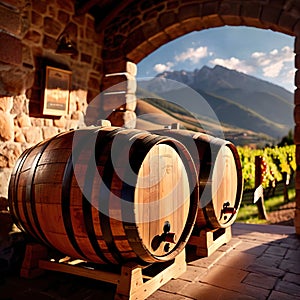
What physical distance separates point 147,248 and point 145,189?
0.32 meters

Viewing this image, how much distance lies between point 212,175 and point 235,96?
59.9 ft

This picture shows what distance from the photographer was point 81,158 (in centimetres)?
160

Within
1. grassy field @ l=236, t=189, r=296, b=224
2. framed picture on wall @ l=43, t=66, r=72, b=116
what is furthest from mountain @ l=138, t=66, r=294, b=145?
framed picture on wall @ l=43, t=66, r=72, b=116

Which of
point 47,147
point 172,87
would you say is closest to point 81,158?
point 47,147

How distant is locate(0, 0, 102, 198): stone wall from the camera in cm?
235

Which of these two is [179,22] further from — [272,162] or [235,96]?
[235,96]

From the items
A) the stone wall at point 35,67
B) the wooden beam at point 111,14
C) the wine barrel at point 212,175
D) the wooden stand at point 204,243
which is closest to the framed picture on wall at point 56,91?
the stone wall at point 35,67

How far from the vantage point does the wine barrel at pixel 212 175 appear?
2.32 metres

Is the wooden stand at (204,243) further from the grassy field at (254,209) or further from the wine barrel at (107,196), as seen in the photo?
the grassy field at (254,209)

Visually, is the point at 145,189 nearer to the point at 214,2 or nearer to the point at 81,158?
the point at 81,158

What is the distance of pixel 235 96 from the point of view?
63.6ft

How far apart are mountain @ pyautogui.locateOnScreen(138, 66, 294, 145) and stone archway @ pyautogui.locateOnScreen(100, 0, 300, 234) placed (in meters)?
9.90

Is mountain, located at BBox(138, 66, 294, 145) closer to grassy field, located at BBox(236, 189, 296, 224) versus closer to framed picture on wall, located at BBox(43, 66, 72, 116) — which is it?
grassy field, located at BBox(236, 189, 296, 224)

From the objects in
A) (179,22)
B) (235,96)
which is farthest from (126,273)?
(235,96)
